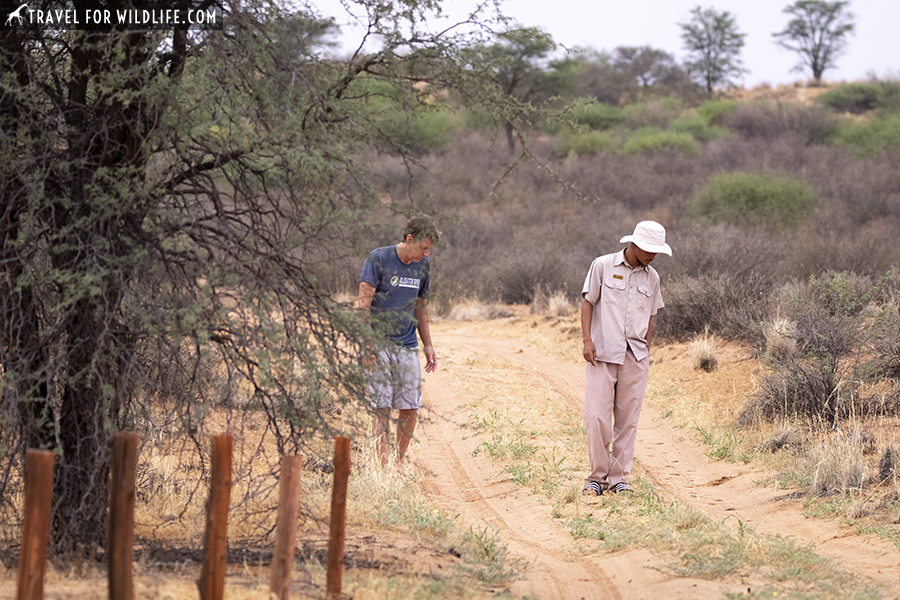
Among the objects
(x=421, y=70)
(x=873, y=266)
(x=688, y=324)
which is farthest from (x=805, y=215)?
(x=421, y=70)

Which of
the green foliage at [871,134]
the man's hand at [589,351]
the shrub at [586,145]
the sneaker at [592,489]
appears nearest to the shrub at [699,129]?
the shrub at [586,145]

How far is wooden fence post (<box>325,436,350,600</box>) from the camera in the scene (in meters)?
3.46

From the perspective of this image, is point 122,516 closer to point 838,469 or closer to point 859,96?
point 838,469

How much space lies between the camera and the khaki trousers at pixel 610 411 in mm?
6027

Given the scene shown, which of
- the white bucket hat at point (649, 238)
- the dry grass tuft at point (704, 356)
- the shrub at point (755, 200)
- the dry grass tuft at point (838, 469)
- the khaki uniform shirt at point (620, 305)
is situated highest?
the shrub at point (755, 200)

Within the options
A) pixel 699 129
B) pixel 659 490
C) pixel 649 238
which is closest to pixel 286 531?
pixel 649 238

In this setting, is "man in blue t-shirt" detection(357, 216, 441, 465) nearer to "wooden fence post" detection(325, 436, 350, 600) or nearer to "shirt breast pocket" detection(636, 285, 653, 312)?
"shirt breast pocket" detection(636, 285, 653, 312)

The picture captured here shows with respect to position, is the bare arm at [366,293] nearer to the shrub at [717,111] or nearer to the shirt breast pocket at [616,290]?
the shirt breast pocket at [616,290]

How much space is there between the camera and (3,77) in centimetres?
382

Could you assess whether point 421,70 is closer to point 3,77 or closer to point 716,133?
point 3,77

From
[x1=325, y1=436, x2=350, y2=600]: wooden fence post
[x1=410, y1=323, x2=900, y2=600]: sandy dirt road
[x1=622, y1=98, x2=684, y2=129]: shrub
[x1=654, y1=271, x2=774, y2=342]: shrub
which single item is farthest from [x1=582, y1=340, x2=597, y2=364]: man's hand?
[x1=622, y1=98, x2=684, y2=129]: shrub

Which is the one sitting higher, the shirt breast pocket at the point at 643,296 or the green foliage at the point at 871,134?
the green foliage at the point at 871,134

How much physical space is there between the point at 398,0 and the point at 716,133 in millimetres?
33869

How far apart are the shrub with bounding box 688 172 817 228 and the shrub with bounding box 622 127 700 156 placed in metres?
9.57
